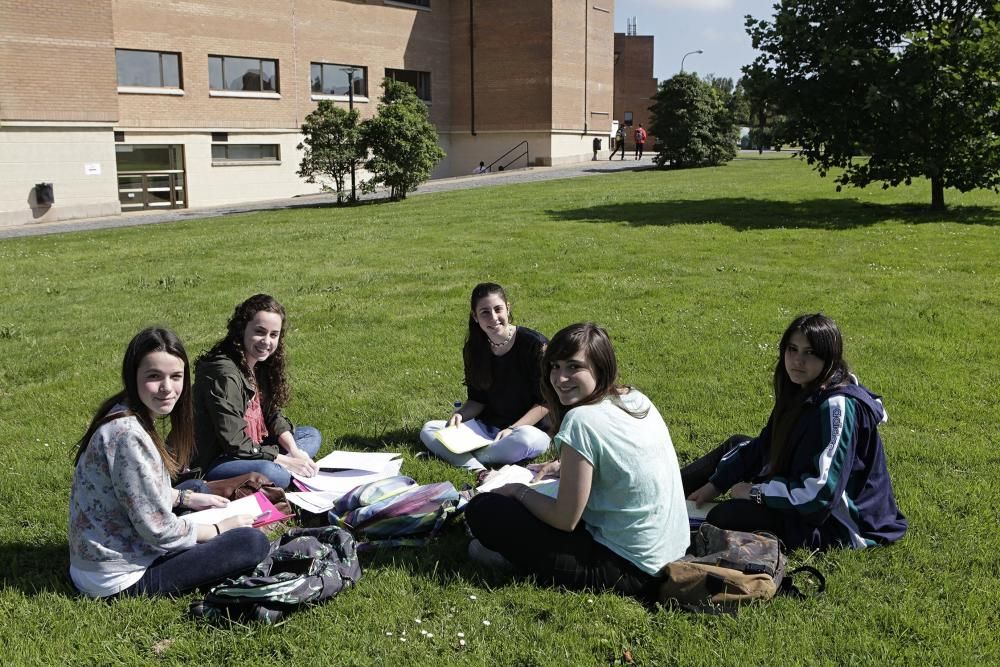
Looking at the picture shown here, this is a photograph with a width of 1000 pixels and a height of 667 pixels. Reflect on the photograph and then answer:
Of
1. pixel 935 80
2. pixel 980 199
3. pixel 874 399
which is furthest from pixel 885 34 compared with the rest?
pixel 874 399

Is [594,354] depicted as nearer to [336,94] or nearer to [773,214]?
[773,214]

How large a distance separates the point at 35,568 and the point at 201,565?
1.01 meters

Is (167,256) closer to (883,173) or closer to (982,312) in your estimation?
(982,312)

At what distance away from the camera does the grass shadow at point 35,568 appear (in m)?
4.11

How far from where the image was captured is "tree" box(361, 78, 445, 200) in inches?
985

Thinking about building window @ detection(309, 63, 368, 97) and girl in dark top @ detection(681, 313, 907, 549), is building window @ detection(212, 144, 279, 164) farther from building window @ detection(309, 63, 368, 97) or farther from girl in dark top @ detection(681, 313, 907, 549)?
girl in dark top @ detection(681, 313, 907, 549)

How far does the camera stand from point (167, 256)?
15047 mm

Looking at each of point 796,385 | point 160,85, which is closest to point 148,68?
point 160,85

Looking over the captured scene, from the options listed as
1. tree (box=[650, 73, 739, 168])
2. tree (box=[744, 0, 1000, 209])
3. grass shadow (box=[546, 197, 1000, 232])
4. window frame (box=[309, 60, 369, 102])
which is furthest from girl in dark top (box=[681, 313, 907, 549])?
tree (box=[650, 73, 739, 168])

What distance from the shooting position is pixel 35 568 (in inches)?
172

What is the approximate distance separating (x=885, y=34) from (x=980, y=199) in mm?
5704

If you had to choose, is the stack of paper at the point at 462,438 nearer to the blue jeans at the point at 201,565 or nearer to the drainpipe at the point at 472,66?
the blue jeans at the point at 201,565

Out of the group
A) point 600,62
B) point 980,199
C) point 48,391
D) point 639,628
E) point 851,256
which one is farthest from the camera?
point 600,62

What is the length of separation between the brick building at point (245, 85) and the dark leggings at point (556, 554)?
79.0 feet
